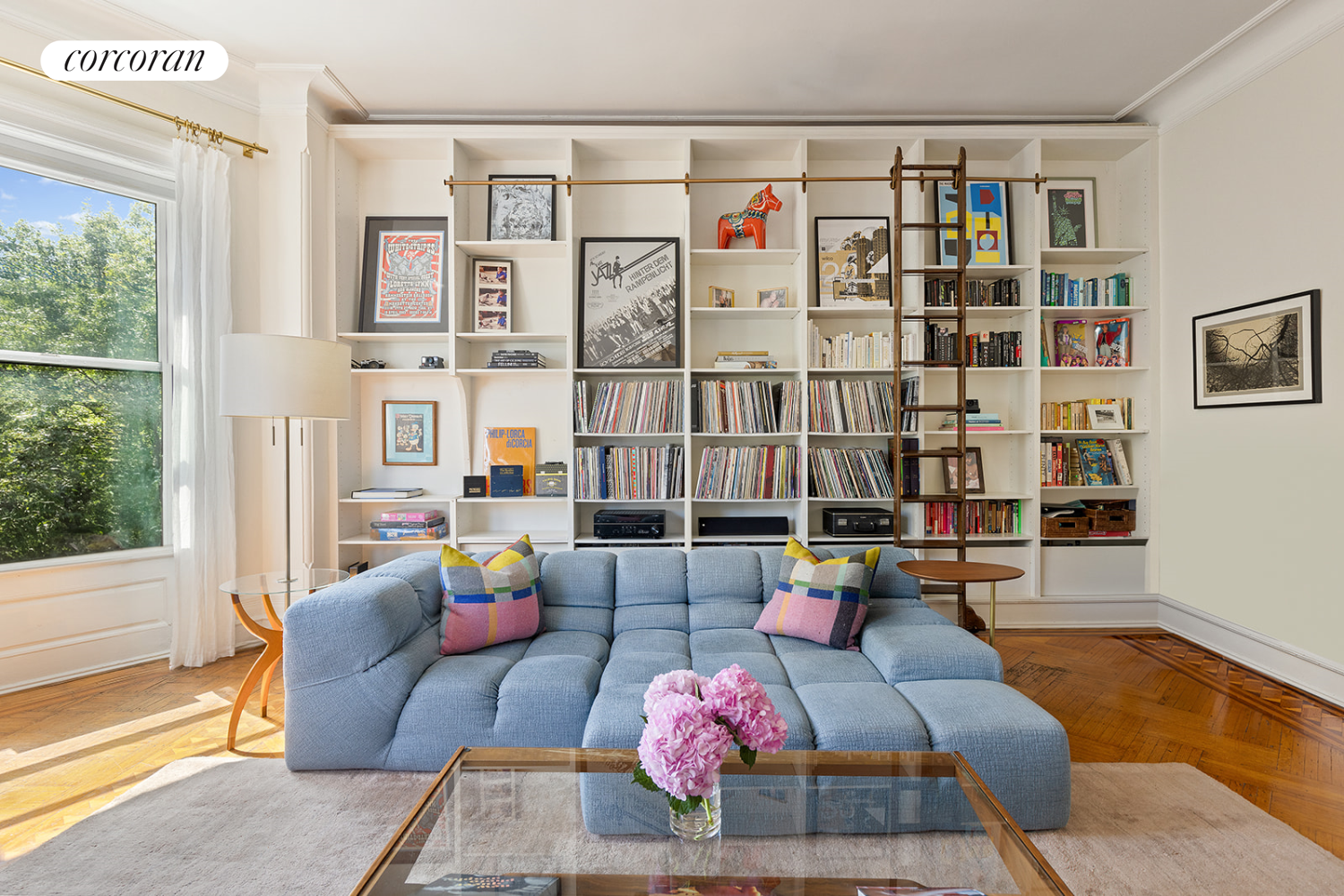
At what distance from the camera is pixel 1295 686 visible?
2990 mm

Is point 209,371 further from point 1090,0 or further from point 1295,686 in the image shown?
point 1295,686

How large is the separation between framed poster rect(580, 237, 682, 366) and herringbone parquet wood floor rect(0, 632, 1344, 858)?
2.43 meters

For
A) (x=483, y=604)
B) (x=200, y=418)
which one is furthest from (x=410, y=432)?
(x=483, y=604)

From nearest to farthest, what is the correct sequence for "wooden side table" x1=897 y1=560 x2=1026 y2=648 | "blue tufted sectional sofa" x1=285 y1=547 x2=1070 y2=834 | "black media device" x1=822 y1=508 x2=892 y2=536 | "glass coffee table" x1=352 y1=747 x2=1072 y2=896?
"glass coffee table" x1=352 y1=747 x2=1072 y2=896, "blue tufted sectional sofa" x1=285 y1=547 x2=1070 y2=834, "wooden side table" x1=897 y1=560 x2=1026 y2=648, "black media device" x1=822 y1=508 x2=892 y2=536

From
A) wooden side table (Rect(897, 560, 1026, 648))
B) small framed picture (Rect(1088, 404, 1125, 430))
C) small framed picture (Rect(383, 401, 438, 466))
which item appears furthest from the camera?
small framed picture (Rect(383, 401, 438, 466))

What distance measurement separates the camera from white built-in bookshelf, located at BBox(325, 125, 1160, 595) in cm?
385

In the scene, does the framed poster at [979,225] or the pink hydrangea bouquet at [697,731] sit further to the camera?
the framed poster at [979,225]

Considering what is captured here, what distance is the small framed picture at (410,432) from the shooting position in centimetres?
412

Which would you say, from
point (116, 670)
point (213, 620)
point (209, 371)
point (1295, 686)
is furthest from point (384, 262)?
point (1295, 686)

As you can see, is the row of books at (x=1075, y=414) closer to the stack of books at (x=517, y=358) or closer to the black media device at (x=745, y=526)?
the black media device at (x=745, y=526)

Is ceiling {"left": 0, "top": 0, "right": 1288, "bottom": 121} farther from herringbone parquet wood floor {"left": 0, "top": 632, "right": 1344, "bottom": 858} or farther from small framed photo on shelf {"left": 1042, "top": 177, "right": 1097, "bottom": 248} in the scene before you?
herringbone parquet wood floor {"left": 0, "top": 632, "right": 1344, "bottom": 858}

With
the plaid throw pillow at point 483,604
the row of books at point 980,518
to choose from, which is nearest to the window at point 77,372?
the plaid throw pillow at point 483,604

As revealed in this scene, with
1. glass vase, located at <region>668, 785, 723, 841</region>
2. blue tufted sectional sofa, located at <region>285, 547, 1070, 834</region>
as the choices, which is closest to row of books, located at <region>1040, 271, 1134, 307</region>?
blue tufted sectional sofa, located at <region>285, 547, 1070, 834</region>

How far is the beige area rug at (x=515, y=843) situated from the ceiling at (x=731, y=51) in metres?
3.10
